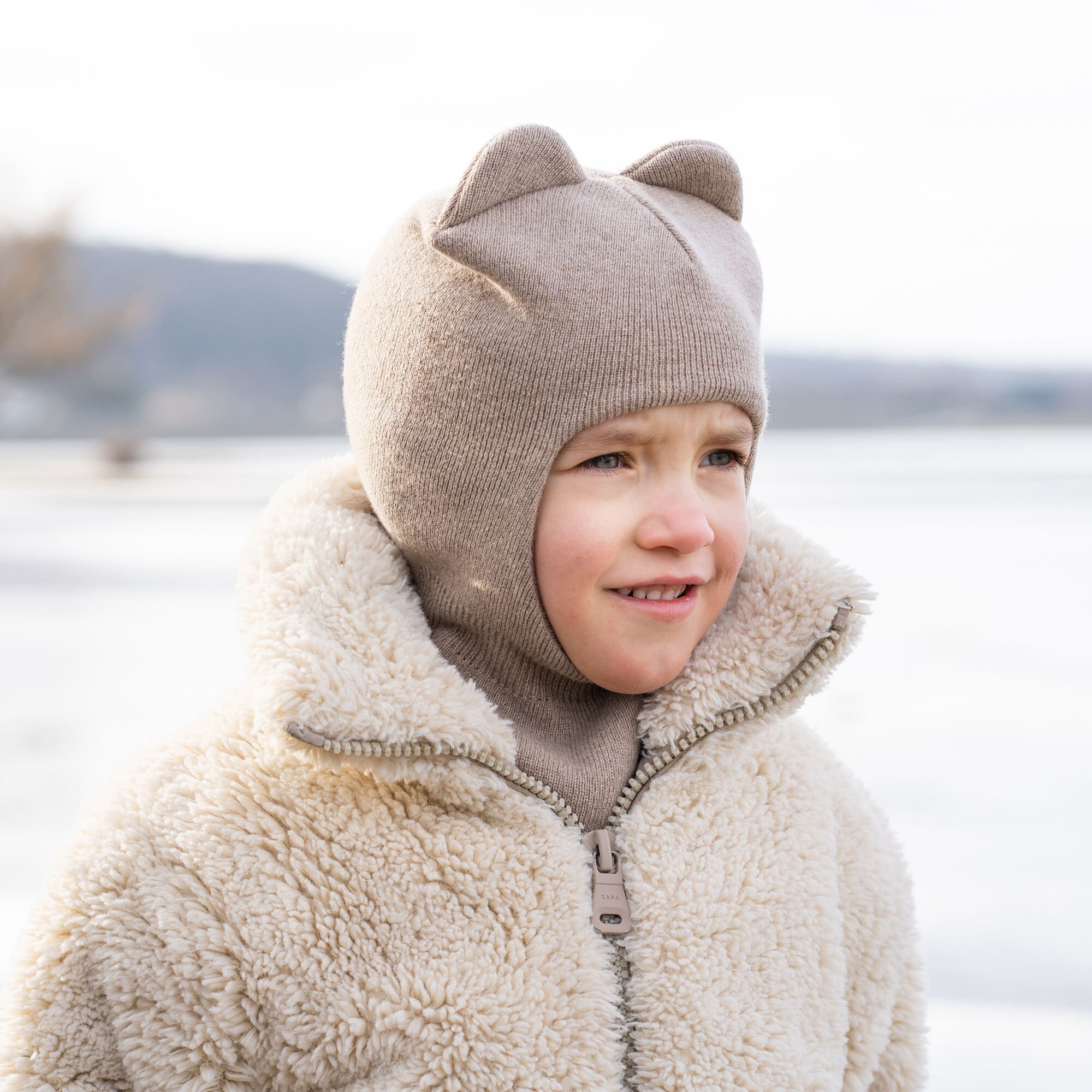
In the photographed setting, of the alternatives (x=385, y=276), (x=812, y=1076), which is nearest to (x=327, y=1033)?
(x=812, y=1076)

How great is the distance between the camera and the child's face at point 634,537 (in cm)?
89

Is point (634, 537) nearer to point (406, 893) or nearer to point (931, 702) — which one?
point (406, 893)

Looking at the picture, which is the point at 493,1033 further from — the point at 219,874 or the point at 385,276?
the point at 385,276

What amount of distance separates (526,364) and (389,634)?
218 millimetres

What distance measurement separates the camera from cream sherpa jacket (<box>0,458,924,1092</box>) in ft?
2.71

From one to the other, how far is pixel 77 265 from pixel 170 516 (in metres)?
14.6

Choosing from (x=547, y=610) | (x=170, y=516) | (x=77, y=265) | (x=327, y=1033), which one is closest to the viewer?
(x=327, y=1033)

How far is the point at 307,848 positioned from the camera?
856mm

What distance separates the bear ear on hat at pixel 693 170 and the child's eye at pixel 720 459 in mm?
211

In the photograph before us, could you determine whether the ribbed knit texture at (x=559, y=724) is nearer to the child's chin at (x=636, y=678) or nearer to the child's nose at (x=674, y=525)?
the child's chin at (x=636, y=678)

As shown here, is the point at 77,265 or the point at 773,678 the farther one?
the point at 77,265

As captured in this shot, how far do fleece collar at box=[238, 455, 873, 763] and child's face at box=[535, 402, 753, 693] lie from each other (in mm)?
59

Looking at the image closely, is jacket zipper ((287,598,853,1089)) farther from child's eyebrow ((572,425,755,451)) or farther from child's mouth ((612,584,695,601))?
child's eyebrow ((572,425,755,451))

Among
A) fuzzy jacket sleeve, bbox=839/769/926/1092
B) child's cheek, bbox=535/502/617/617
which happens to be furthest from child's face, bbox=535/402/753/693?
fuzzy jacket sleeve, bbox=839/769/926/1092
